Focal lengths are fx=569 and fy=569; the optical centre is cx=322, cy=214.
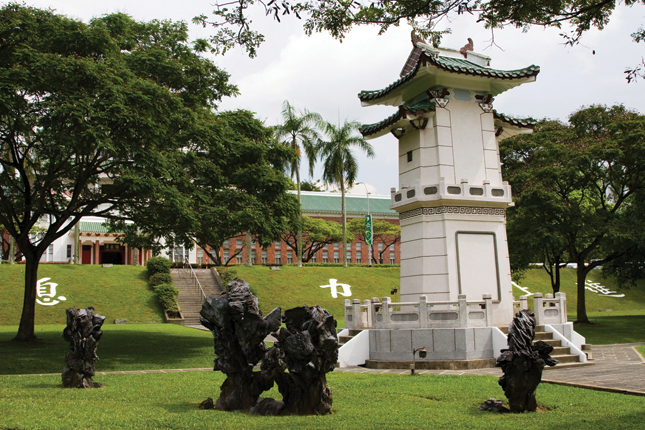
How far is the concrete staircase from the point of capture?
31484mm

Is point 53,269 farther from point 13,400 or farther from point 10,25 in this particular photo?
point 13,400

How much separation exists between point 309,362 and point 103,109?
11.2 meters

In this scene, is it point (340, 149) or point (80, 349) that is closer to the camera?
point (80, 349)

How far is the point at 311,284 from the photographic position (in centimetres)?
3922

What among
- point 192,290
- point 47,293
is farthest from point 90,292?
point 192,290

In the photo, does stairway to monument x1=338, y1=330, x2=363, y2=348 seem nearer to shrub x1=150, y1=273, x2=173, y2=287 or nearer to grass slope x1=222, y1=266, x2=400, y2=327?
grass slope x1=222, y1=266, x2=400, y2=327

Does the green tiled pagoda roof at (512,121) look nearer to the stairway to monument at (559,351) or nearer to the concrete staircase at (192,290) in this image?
the stairway to monument at (559,351)

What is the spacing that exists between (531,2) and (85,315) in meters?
9.77

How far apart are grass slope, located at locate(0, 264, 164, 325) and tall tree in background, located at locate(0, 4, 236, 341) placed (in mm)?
11014

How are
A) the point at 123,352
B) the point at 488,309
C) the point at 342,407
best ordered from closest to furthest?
the point at 342,407
the point at 488,309
the point at 123,352

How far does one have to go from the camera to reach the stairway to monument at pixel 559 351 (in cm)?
1560

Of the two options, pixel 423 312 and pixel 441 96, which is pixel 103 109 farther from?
pixel 423 312

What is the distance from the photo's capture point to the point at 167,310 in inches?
1243

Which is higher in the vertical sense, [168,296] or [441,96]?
[441,96]
